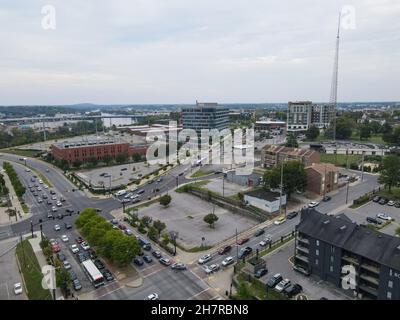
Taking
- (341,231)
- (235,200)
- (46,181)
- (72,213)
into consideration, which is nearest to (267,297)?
(341,231)

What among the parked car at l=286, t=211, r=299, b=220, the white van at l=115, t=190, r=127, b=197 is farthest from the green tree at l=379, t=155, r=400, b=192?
the white van at l=115, t=190, r=127, b=197

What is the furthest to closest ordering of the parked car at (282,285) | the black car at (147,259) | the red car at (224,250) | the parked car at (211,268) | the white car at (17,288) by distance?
the red car at (224,250) → the black car at (147,259) → the parked car at (211,268) → the white car at (17,288) → the parked car at (282,285)

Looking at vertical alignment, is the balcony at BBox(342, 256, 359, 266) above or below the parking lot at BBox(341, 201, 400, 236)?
above

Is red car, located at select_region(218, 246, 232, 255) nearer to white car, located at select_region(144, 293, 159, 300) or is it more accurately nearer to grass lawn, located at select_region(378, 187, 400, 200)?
Result: white car, located at select_region(144, 293, 159, 300)

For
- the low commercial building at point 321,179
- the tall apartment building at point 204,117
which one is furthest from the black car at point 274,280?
the tall apartment building at point 204,117

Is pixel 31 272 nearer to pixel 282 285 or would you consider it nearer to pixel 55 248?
pixel 55 248

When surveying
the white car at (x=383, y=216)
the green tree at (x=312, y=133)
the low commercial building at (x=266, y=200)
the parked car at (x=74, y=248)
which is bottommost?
the parked car at (x=74, y=248)

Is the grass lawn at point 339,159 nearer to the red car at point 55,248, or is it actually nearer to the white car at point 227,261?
the white car at point 227,261
